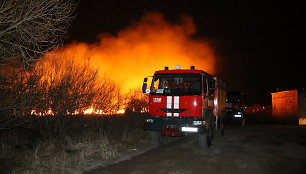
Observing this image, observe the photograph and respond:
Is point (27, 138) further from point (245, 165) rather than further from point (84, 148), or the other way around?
point (245, 165)

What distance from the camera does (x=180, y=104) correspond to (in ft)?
32.2

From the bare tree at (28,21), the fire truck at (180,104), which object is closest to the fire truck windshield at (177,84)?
the fire truck at (180,104)

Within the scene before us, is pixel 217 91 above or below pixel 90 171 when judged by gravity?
above

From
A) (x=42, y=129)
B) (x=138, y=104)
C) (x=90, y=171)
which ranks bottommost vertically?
(x=90, y=171)

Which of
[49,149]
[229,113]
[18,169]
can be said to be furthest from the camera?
[229,113]

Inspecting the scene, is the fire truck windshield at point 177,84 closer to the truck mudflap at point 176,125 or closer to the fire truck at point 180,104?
the fire truck at point 180,104

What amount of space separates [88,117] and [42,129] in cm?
186

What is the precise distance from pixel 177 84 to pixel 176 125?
58.8 inches

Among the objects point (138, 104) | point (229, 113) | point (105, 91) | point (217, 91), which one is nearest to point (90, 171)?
point (105, 91)

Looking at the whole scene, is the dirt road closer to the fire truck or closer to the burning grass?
the fire truck

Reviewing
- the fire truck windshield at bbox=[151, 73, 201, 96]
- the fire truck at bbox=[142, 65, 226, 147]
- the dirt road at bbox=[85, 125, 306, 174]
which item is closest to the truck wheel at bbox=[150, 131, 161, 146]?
the fire truck at bbox=[142, 65, 226, 147]

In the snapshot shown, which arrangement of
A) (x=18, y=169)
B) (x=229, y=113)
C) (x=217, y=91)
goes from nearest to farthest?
(x=18, y=169)
(x=217, y=91)
(x=229, y=113)

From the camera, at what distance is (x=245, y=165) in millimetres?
7188

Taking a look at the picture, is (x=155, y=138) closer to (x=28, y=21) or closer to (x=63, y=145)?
(x=63, y=145)
